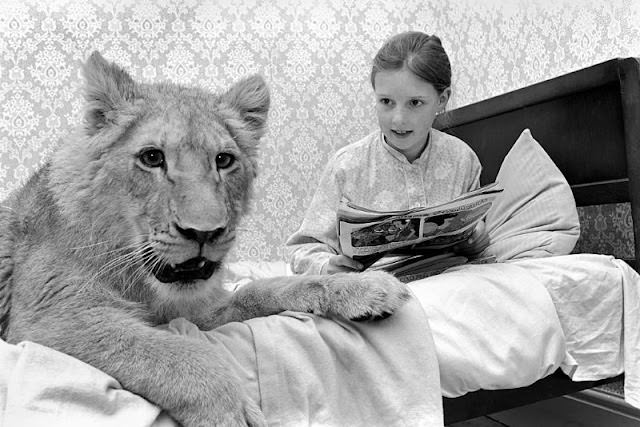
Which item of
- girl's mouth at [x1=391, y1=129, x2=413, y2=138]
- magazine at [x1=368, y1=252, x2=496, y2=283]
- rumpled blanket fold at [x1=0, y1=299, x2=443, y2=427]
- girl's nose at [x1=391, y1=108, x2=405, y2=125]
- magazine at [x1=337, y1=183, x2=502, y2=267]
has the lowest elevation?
rumpled blanket fold at [x1=0, y1=299, x2=443, y2=427]

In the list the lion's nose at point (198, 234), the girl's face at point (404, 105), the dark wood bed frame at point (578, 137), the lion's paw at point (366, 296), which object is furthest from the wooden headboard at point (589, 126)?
the lion's nose at point (198, 234)

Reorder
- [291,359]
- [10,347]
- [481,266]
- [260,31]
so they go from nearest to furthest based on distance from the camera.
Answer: [10,347]
[291,359]
[481,266]
[260,31]

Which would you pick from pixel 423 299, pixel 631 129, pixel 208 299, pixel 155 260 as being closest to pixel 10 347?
pixel 155 260

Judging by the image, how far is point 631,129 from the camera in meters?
1.96

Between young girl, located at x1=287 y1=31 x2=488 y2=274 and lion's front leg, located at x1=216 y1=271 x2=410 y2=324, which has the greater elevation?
young girl, located at x1=287 y1=31 x2=488 y2=274

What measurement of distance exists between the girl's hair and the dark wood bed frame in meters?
0.47

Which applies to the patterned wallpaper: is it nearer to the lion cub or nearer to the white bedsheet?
the white bedsheet

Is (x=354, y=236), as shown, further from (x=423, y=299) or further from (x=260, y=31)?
(x=260, y=31)

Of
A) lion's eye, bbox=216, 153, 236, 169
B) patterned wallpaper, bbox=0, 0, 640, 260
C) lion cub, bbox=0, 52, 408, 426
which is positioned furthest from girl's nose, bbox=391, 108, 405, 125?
patterned wallpaper, bbox=0, 0, 640, 260

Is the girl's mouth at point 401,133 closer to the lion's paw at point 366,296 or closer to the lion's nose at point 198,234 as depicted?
the lion's paw at point 366,296

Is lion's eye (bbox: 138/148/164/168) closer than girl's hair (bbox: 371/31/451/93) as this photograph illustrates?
Yes

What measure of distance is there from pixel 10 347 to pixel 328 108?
10.1ft

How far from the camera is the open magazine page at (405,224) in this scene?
145 centimetres

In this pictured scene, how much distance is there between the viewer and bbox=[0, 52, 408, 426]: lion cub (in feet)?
3.29
